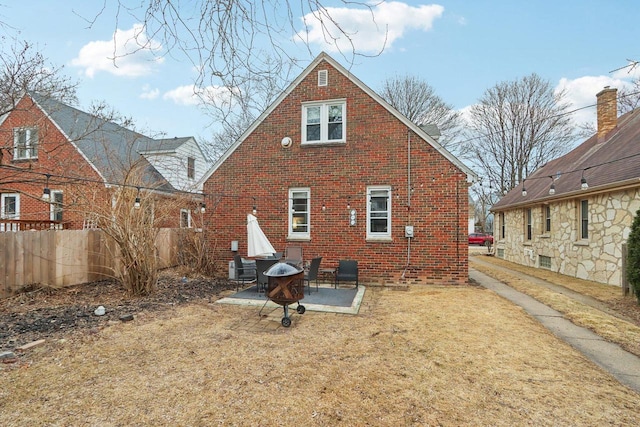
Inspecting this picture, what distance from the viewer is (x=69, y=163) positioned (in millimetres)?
11172

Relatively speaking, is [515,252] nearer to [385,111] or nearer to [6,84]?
[385,111]

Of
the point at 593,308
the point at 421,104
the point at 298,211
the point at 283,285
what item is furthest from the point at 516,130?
the point at 283,285

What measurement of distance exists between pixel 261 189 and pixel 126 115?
416 cm

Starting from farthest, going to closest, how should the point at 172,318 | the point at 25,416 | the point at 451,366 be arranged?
the point at 172,318
the point at 451,366
the point at 25,416

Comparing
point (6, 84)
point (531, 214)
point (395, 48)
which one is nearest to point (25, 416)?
point (395, 48)

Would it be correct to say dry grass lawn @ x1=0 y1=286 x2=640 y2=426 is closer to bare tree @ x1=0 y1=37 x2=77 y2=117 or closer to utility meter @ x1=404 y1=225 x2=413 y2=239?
utility meter @ x1=404 y1=225 x2=413 y2=239

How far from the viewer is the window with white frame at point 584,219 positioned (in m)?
10.6

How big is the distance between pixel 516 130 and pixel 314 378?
29.5m

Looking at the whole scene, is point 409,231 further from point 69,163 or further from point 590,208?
point 69,163

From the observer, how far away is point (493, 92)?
87.0 ft

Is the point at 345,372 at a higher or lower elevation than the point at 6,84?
lower

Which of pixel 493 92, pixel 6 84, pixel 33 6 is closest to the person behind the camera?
pixel 33 6

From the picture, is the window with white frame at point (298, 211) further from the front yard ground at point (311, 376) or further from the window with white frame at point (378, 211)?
the front yard ground at point (311, 376)

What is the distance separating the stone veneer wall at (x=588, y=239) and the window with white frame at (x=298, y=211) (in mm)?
8782
